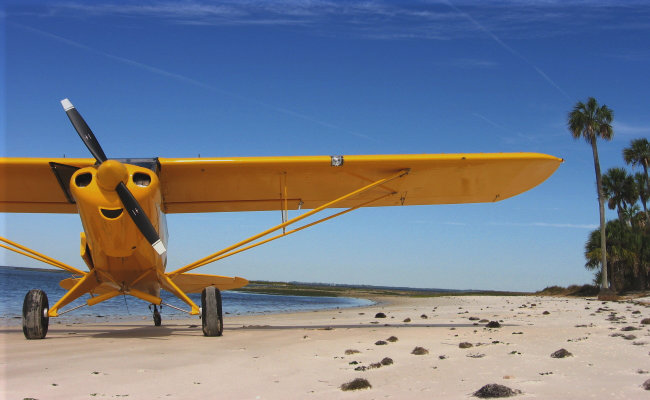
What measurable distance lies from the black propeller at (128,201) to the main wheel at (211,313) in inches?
45.1

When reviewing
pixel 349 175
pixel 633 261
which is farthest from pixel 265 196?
pixel 633 261

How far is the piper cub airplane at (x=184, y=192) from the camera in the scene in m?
7.42

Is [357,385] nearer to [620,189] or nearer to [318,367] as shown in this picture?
[318,367]

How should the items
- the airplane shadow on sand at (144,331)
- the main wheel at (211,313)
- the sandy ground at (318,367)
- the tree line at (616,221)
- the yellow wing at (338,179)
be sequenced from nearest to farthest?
the sandy ground at (318,367)
the main wheel at (211,313)
the airplane shadow on sand at (144,331)
the yellow wing at (338,179)
the tree line at (616,221)

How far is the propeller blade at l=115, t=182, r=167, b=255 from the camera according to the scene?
7168 mm

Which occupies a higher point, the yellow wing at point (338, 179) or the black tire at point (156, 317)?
the yellow wing at point (338, 179)

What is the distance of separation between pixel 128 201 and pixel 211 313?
2.27 meters

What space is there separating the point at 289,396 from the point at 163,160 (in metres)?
5.68

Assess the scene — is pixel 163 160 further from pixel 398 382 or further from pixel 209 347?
pixel 398 382

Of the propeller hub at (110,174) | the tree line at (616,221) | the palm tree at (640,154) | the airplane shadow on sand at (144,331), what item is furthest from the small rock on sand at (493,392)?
the palm tree at (640,154)

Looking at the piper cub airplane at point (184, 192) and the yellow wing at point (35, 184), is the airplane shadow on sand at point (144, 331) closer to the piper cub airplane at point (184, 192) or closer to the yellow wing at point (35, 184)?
the piper cub airplane at point (184, 192)

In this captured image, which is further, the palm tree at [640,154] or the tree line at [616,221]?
the palm tree at [640,154]

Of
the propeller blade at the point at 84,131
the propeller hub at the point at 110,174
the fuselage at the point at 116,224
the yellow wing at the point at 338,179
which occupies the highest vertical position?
the propeller blade at the point at 84,131

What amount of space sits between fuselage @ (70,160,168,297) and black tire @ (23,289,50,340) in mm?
875
